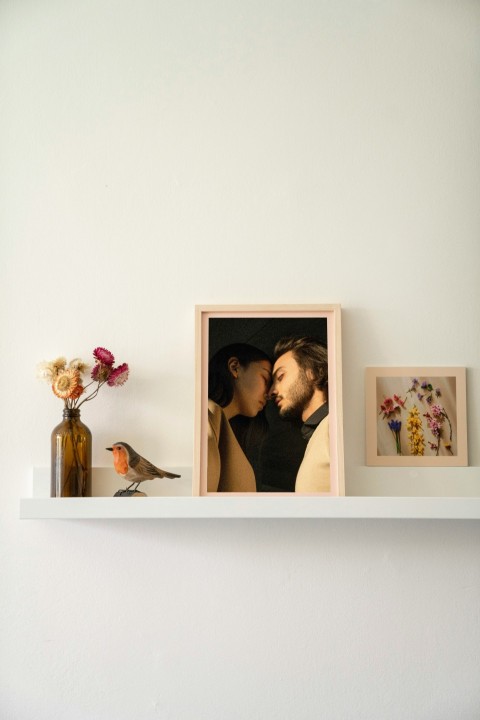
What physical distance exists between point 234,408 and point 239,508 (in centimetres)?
23

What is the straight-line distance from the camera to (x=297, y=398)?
1611 millimetres

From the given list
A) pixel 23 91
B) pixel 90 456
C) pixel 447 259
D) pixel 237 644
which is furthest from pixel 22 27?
pixel 237 644

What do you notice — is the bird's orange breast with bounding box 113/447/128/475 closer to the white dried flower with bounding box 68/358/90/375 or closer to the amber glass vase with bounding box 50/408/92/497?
the amber glass vase with bounding box 50/408/92/497

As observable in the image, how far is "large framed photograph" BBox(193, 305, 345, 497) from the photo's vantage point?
1.58 meters

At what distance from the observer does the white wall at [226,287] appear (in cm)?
163

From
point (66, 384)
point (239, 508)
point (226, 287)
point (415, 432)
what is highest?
point (226, 287)

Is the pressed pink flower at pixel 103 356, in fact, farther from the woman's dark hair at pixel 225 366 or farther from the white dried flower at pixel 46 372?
the woman's dark hair at pixel 225 366

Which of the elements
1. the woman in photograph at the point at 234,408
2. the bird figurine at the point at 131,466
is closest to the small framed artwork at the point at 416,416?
the woman in photograph at the point at 234,408

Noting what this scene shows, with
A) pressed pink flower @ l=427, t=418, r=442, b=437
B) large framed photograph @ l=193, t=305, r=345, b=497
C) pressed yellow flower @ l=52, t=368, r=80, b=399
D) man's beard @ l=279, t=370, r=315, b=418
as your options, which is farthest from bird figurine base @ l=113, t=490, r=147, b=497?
pressed pink flower @ l=427, t=418, r=442, b=437

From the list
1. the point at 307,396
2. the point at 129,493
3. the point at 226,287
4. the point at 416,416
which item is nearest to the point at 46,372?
the point at 129,493

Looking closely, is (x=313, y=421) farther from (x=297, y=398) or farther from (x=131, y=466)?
(x=131, y=466)

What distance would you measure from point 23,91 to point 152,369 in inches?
27.7

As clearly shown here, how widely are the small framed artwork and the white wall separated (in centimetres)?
3

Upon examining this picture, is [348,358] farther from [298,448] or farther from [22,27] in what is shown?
[22,27]
